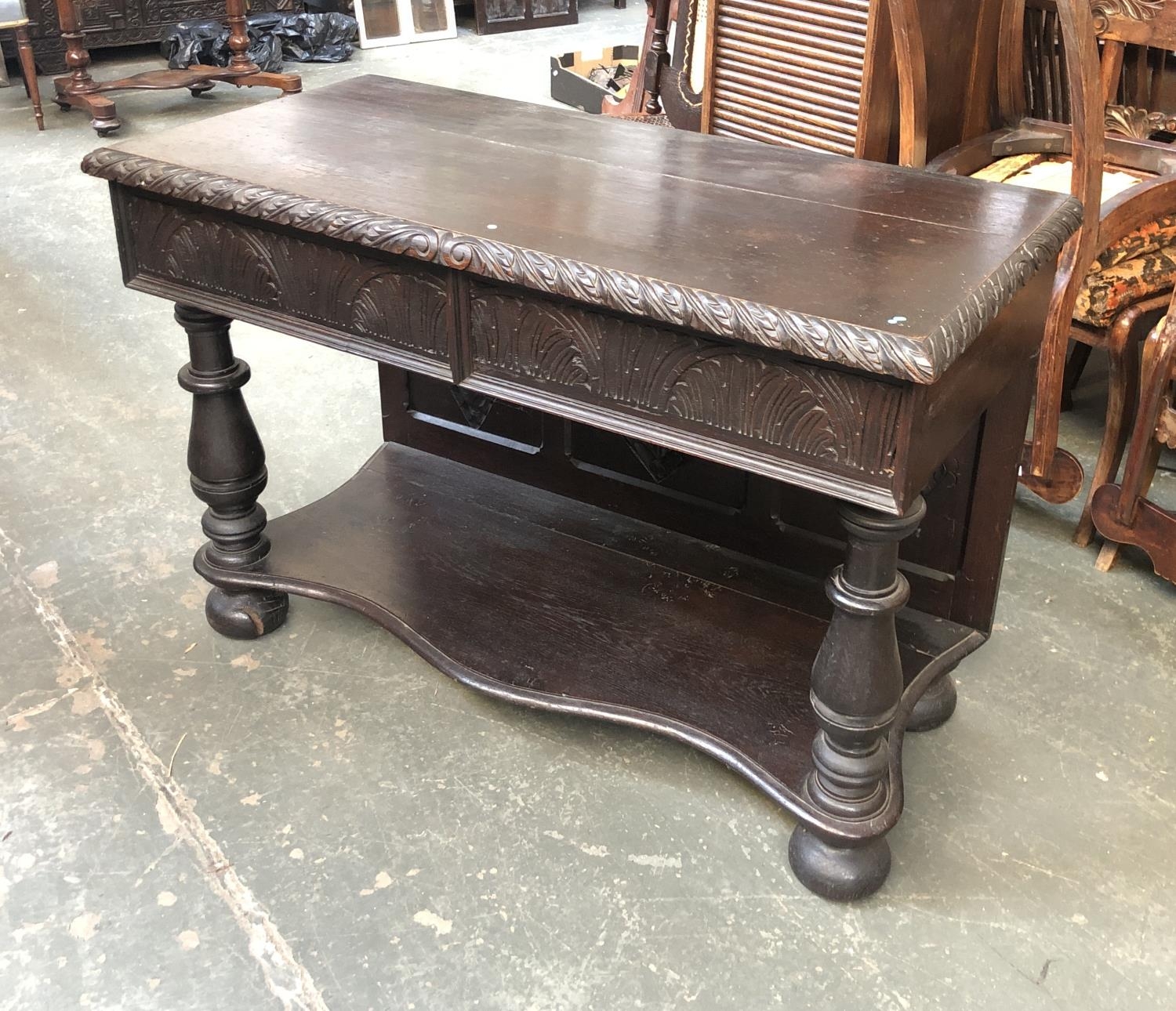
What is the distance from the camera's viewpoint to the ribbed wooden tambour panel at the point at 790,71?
2.63m

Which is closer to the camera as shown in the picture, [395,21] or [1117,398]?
[1117,398]

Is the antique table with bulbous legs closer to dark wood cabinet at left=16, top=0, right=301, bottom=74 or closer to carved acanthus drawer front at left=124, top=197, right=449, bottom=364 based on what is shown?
dark wood cabinet at left=16, top=0, right=301, bottom=74

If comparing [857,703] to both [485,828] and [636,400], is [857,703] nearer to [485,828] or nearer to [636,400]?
[636,400]

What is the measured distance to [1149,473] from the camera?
226 cm

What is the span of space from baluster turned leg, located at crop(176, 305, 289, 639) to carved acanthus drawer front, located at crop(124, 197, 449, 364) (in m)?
0.11

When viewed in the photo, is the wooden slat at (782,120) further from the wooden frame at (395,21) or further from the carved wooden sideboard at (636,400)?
the wooden frame at (395,21)

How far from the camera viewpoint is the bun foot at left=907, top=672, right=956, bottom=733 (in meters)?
1.92

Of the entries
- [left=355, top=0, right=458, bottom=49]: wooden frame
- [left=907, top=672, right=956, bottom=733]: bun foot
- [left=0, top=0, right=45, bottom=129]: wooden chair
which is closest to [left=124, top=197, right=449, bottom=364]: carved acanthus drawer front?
[left=907, top=672, right=956, bottom=733]: bun foot

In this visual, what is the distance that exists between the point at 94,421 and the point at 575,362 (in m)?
1.89

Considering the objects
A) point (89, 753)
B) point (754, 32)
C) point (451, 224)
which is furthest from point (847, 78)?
point (89, 753)

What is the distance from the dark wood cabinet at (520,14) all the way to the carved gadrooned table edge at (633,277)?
585cm

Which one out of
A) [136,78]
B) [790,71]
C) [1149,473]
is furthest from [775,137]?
A: [136,78]

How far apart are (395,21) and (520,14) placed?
0.79m

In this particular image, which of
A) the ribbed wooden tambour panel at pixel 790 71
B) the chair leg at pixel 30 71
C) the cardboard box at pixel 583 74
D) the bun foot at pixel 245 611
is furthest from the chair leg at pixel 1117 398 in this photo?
the chair leg at pixel 30 71
